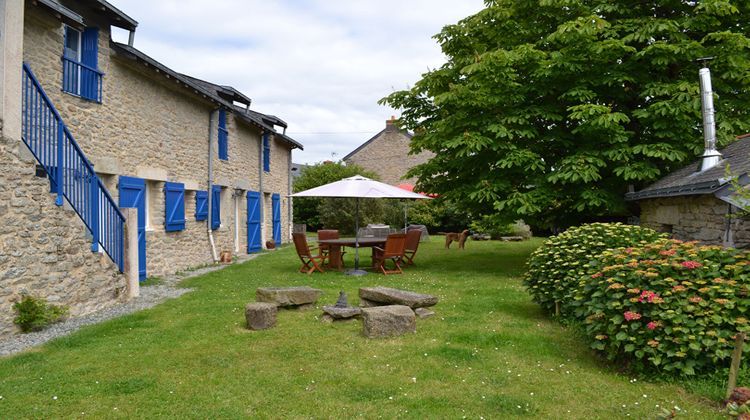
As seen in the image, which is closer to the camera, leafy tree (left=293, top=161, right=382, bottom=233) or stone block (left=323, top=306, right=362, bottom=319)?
stone block (left=323, top=306, right=362, bottom=319)

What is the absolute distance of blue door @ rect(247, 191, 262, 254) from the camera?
16.4 meters

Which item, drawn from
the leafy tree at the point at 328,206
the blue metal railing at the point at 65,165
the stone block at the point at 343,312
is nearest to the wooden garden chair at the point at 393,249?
the stone block at the point at 343,312

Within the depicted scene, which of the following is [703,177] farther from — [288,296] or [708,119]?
[288,296]

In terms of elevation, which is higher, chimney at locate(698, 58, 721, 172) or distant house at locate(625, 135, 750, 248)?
chimney at locate(698, 58, 721, 172)

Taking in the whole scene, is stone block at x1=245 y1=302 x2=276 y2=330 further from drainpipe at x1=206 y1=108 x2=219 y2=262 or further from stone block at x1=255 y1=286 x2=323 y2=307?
drainpipe at x1=206 y1=108 x2=219 y2=262

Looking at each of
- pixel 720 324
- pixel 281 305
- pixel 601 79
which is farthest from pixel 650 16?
pixel 281 305

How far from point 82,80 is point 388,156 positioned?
86.8 ft

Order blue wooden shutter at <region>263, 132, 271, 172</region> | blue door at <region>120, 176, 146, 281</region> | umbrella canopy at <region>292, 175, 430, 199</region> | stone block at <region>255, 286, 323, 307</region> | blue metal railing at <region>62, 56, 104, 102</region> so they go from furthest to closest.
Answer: blue wooden shutter at <region>263, 132, 271, 172</region> → umbrella canopy at <region>292, 175, 430, 199</region> → blue door at <region>120, 176, 146, 281</region> → blue metal railing at <region>62, 56, 104, 102</region> → stone block at <region>255, 286, 323, 307</region>


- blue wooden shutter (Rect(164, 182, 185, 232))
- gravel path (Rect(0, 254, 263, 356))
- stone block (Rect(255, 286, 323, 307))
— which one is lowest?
gravel path (Rect(0, 254, 263, 356))

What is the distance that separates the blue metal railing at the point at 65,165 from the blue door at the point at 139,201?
6.64 ft

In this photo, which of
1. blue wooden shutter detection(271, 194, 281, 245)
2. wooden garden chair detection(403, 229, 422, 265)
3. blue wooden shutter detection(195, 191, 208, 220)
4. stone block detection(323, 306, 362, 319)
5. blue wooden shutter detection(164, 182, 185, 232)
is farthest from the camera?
blue wooden shutter detection(271, 194, 281, 245)

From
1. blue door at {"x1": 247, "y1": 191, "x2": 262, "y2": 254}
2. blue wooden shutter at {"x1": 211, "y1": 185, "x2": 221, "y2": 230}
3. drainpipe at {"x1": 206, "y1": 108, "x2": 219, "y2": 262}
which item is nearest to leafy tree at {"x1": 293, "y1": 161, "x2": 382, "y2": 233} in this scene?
blue door at {"x1": 247, "y1": 191, "x2": 262, "y2": 254}

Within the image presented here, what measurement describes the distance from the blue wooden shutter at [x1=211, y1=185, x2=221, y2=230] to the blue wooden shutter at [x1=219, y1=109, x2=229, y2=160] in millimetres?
989

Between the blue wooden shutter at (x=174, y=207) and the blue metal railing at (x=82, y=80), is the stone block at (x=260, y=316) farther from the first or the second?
the blue wooden shutter at (x=174, y=207)
